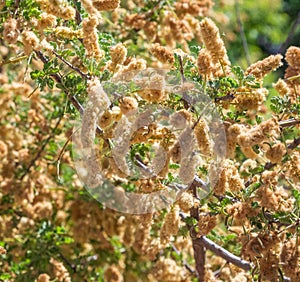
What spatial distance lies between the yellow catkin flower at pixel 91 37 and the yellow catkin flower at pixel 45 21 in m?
0.08

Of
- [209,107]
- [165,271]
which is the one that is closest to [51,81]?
[209,107]

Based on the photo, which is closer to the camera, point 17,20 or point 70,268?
point 17,20

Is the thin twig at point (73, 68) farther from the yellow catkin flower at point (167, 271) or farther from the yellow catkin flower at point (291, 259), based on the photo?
the yellow catkin flower at point (167, 271)

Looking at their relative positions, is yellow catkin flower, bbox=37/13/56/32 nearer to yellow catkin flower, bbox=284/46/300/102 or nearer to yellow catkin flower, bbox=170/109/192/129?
A: yellow catkin flower, bbox=170/109/192/129

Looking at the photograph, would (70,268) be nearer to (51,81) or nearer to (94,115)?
(51,81)

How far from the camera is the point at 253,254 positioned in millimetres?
1293

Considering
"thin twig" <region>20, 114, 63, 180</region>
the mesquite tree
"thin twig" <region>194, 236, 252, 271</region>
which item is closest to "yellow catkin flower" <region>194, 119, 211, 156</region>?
the mesquite tree

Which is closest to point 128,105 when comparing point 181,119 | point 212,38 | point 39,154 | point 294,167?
point 181,119

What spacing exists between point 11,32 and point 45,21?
0.10 meters

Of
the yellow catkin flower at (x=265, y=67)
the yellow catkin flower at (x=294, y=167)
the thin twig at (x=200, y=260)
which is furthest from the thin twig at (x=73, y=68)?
the thin twig at (x=200, y=260)

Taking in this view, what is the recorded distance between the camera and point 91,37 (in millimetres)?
1373

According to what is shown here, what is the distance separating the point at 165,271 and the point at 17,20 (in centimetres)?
82

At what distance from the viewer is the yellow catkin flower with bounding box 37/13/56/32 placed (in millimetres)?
1401

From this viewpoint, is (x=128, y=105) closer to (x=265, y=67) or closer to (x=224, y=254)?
(x=265, y=67)
